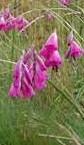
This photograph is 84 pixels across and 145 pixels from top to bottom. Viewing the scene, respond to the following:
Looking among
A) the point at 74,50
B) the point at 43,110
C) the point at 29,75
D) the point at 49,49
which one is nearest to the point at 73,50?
the point at 74,50

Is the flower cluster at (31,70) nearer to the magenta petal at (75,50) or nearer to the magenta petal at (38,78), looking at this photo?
the magenta petal at (38,78)

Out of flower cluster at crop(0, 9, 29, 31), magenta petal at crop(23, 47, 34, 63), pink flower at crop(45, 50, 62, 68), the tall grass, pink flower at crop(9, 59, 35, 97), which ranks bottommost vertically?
the tall grass

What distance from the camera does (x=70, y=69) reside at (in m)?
3.10

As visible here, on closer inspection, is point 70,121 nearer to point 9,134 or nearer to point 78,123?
point 78,123

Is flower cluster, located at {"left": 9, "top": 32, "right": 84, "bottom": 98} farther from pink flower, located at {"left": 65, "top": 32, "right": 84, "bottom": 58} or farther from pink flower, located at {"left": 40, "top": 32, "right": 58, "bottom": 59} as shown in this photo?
pink flower, located at {"left": 65, "top": 32, "right": 84, "bottom": 58}

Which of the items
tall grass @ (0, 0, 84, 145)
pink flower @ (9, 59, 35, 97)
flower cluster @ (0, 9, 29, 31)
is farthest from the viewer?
flower cluster @ (0, 9, 29, 31)

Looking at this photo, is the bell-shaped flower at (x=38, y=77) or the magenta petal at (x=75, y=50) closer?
the bell-shaped flower at (x=38, y=77)

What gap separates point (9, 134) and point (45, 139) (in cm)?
22

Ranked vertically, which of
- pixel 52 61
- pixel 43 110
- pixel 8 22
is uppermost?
pixel 52 61

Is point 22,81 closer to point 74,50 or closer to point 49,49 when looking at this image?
point 49,49

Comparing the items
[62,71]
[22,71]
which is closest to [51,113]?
[62,71]

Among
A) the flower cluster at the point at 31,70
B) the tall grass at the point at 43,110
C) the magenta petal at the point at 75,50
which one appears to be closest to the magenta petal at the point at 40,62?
the flower cluster at the point at 31,70

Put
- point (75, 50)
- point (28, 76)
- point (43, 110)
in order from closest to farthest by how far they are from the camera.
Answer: point (28, 76) < point (75, 50) < point (43, 110)

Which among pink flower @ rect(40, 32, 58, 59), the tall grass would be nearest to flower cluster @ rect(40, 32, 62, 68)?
pink flower @ rect(40, 32, 58, 59)
